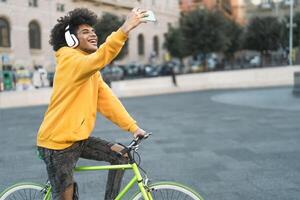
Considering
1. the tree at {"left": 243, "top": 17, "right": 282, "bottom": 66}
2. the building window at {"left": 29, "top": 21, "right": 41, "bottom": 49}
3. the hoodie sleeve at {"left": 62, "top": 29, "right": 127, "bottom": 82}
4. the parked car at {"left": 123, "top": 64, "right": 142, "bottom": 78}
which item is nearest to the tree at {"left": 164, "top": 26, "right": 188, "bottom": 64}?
the parked car at {"left": 123, "top": 64, "right": 142, "bottom": 78}

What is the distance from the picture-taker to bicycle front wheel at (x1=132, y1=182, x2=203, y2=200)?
313 cm

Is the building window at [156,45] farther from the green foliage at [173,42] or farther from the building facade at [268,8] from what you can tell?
the building facade at [268,8]

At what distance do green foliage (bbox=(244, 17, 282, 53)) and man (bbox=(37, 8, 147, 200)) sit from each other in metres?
48.7

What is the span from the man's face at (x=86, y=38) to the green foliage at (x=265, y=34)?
4873 cm

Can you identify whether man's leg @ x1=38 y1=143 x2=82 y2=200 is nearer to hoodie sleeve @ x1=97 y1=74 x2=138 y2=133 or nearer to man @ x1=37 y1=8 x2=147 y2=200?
man @ x1=37 y1=8 x2=147 y2=200

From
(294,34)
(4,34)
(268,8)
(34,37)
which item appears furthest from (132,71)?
(268,8)

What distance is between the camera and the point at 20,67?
133ft

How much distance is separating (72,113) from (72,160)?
0.37 m

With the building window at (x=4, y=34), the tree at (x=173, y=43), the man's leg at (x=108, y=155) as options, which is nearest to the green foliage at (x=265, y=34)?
the tree at (x=173, y=43)

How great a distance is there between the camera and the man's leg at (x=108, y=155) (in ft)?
10.8

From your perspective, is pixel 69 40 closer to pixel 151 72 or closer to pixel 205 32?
pixel 205 32

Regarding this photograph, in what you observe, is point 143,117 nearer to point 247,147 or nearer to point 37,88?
point 247,147

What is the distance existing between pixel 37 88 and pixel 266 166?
54.5 ft

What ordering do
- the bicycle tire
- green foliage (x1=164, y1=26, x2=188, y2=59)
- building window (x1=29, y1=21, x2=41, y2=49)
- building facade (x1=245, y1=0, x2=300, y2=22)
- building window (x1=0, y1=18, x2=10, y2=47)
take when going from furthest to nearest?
building facade (x1=245, y1=0, x2=300, y2=22) < green foliage (x1=164, y1=26, x2=188, y2=59) < building window (x1=0, y1=18, x2=10, y2=47) < building window (x1=29, y1=21, x2=41, y2=49) < the bicycle tire
